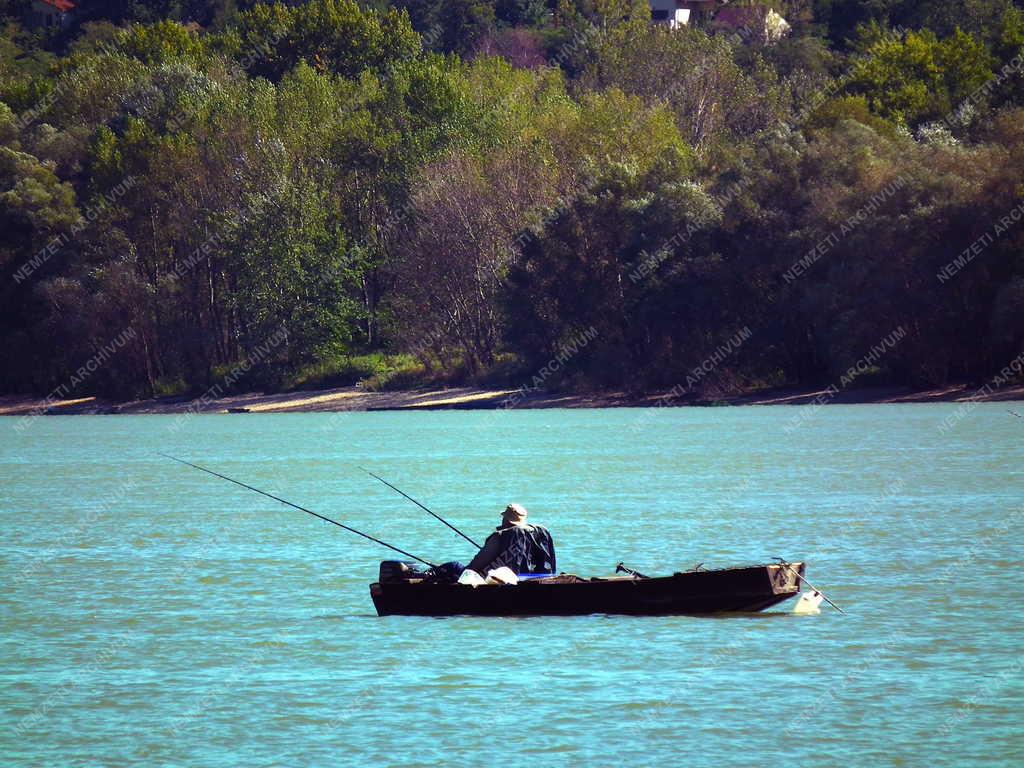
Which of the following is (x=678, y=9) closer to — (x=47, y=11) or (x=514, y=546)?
(x=47, y=11)

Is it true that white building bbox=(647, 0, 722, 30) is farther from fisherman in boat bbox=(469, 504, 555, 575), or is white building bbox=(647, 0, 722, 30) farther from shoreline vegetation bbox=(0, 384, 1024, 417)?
fisherman in boat bbox=(469, 504, 555, 575)

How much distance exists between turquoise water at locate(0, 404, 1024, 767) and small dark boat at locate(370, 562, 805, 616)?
1.16ft

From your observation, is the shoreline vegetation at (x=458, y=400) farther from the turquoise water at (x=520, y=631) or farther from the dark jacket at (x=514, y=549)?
the dark jacket at (x=514, y=549)

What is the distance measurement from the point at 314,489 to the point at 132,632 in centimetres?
2207

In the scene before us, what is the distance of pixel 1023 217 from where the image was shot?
70.9m

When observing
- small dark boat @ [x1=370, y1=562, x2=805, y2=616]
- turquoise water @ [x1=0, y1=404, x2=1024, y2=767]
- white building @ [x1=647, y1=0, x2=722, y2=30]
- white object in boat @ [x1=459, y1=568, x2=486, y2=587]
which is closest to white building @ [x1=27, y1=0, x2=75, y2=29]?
white building @ [x1=647, y1=0, x2=722, y2=30]

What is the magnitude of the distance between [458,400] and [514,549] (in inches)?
2633

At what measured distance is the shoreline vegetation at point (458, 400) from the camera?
76500 millimetres

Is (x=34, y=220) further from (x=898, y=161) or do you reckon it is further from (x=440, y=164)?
(x=898, y=161)

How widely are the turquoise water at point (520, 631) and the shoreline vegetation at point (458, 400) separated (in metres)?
25.2

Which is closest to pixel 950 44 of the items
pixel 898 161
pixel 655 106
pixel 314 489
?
pixel 655 106

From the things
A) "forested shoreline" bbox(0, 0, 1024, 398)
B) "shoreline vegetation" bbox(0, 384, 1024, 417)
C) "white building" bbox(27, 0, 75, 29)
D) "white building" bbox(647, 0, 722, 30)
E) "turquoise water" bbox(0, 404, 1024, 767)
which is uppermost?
"white building" bbox(27, 0, 75, 29)

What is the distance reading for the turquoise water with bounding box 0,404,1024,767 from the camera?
17.0 metres

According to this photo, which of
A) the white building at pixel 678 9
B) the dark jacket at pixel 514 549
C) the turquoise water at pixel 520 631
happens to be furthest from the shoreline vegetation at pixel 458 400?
the white building at pixel 678 9
